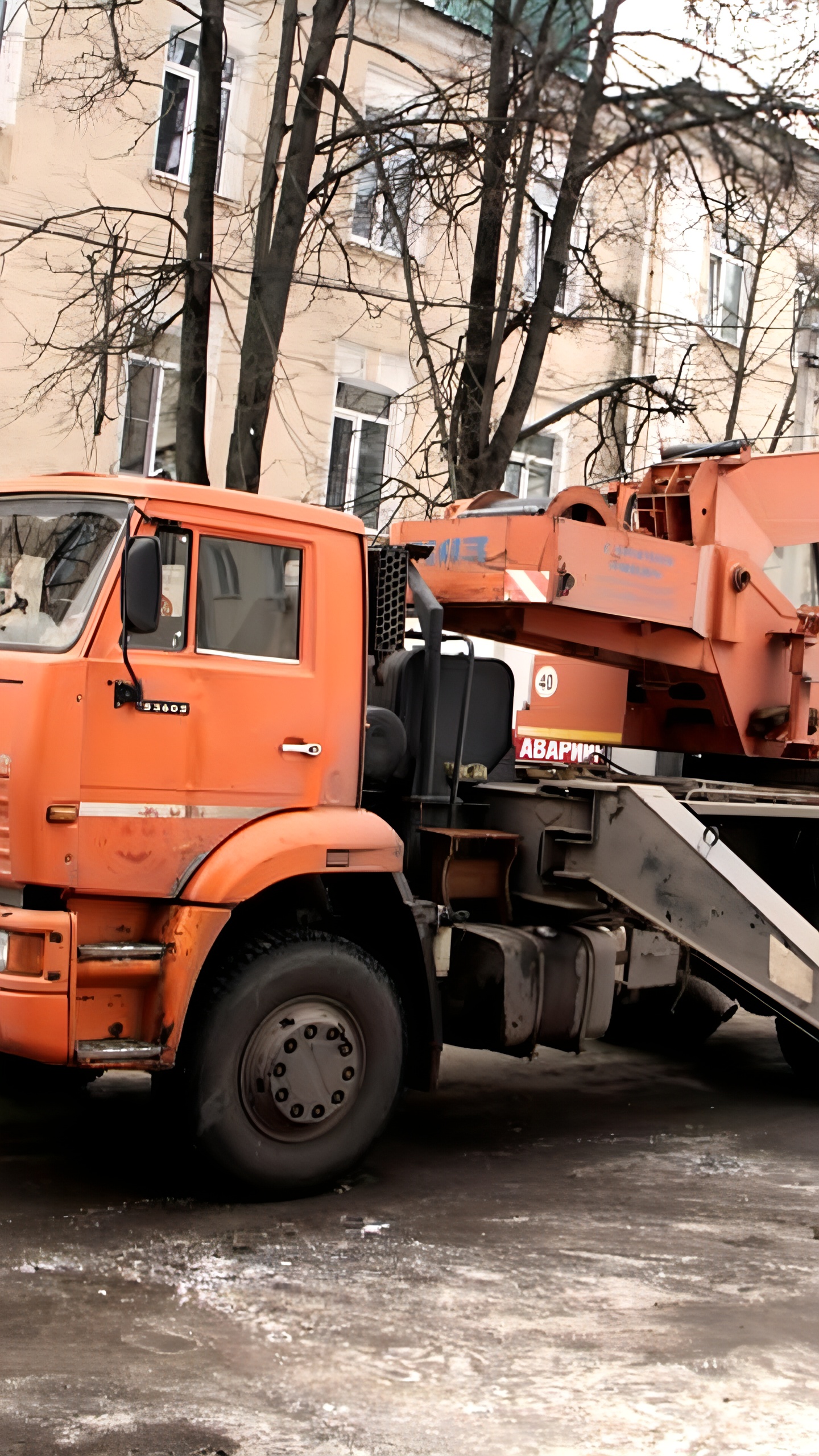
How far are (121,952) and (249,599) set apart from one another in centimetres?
132

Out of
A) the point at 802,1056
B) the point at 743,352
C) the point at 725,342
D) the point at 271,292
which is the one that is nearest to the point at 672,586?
the point at 802,1056

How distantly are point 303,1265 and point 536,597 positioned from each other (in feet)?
10.0

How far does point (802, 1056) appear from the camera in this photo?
8.09 meters

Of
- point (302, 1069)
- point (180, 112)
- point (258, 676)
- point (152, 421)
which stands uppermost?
point (180, 112)

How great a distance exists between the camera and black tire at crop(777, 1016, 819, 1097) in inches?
314

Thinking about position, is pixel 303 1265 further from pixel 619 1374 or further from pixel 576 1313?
pixel 619 1374

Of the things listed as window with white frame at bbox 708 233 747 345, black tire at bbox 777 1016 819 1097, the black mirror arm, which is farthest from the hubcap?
window with white frame at bbox 708 233 747 345

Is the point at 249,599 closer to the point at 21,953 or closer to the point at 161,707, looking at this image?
the point at 161,707

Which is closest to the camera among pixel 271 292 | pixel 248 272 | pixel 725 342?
pixel 271 292

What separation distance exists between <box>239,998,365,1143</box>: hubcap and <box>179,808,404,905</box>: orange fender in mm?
479

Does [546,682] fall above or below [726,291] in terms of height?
below

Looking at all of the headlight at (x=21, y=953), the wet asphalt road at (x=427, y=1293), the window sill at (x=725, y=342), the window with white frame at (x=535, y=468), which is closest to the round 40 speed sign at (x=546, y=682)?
the wet asphalt road at (x=427, y=1293)

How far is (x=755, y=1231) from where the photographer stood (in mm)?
5629

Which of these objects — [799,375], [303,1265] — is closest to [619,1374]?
[303,1265]
